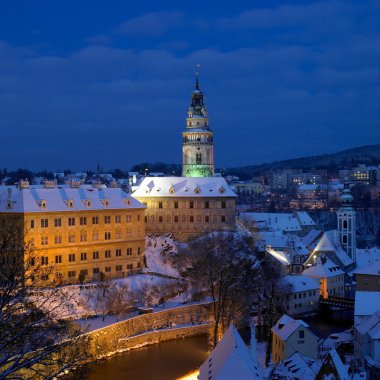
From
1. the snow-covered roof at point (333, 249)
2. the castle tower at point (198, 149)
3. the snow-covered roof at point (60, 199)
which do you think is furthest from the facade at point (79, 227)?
the castle tower at point (198, 149)

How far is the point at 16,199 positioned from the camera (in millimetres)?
48125

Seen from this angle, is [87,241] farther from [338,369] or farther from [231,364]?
[338,369]

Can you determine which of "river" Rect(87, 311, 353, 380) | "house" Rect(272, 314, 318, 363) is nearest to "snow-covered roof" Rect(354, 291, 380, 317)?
"house" Rect(272, 314, 318, 363)

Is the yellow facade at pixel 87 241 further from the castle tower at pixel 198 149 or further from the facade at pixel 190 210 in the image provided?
the castle tower at pixel 198 149

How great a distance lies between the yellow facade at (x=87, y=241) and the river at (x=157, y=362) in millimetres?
8521

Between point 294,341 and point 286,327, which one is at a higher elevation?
point 286,327

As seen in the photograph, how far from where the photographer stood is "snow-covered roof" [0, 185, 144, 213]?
157 feet

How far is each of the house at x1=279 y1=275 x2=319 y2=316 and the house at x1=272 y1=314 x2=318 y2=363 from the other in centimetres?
1725

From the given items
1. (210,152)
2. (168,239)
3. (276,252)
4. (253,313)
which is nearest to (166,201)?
(168,239)

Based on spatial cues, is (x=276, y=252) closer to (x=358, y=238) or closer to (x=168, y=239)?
(x=168, y=239)

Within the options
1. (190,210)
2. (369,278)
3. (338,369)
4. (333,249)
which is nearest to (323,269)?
(333,249)

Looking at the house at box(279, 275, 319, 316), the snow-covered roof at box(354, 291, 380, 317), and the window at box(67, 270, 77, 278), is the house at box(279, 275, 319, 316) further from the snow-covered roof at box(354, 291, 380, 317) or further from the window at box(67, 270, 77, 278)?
the window at box(67, 270, 77, 278)

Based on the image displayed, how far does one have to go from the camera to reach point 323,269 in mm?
62406

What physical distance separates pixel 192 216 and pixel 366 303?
83.8 ft
